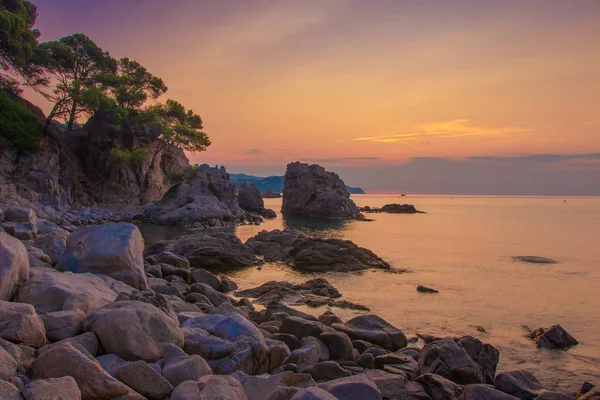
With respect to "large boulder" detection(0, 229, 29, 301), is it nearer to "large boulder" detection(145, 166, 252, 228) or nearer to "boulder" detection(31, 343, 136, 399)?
"boulder" detection(31, 343, 136, 399)

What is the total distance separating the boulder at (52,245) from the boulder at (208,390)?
24.7 ft

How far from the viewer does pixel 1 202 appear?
4122cm

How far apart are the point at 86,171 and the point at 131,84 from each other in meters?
17.3

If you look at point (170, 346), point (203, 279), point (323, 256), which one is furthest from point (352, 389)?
point (323, 256)

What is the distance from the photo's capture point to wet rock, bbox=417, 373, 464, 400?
320 inches

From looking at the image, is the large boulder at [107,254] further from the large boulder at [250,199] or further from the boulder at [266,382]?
the large boulder at [250,199]

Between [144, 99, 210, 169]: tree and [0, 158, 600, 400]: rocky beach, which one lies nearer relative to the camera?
[0, 158, 600, 400]: rocky beach

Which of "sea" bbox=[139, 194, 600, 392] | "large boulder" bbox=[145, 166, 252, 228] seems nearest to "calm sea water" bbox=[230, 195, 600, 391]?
→ "sea" bbox=[139, 194, 600, 392]

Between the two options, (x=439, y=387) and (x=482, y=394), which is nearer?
(x=482, y=394)

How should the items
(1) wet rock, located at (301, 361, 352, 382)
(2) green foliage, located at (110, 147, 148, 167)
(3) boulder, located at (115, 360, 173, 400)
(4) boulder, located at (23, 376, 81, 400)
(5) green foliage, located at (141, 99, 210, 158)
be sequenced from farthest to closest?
(5) green foliage, located at (141, 99, 210, 158)
(2) green foliage, located at (110, 147, 148, 167)
(1) wet rock, located at (301, 361, 352, 382)
(3) boulder, located at (115, 360, 173, 400)
(4) boulder, located at (23, 376, 81, 400)

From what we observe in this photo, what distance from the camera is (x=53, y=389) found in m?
4.92

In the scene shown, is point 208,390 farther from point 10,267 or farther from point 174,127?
point 174,127

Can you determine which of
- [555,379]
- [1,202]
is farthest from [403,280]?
[1,202]

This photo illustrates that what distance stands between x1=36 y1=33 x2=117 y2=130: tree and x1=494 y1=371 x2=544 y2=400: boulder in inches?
2384
